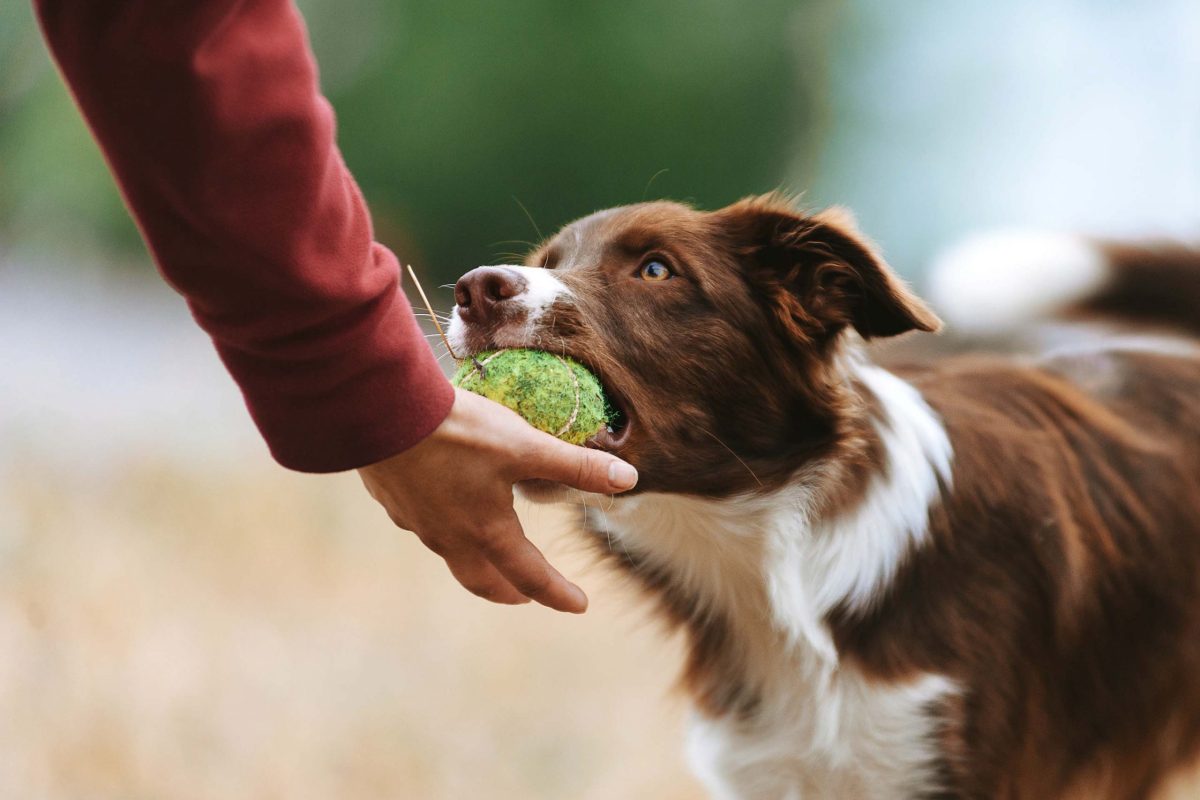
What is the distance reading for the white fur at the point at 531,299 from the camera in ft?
6.40

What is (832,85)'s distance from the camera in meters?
6.91

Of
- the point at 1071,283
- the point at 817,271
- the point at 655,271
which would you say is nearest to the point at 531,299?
the point at 655,271

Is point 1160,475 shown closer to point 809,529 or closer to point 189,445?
point 809,529

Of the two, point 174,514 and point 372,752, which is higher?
point 372,752

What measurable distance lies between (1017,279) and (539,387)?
1599 millimetres

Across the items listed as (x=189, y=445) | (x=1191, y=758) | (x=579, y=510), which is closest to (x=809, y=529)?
(x=579, y=510)

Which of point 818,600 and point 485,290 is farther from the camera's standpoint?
point 818,600

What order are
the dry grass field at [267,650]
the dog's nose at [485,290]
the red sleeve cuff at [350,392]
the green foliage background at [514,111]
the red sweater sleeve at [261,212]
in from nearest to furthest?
the red sweater sleeve at [261,212] < the red sleeve cuff at [350,392] < the dog's nose at [485,290] < the dry grass field at [267,650] < the green foliage background at [514,111]

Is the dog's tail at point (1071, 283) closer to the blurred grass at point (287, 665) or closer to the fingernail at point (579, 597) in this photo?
the blurred grass at point (287, 665)

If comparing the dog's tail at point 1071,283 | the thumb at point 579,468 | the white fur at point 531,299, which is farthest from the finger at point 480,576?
the dog's tail at point 1071,283

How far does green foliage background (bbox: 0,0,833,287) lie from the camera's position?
7.00 metres

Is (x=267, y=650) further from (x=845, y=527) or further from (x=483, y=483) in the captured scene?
(x=483, y=483)

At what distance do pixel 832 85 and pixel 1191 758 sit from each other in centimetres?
488

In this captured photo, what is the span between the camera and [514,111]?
23.4 feet
